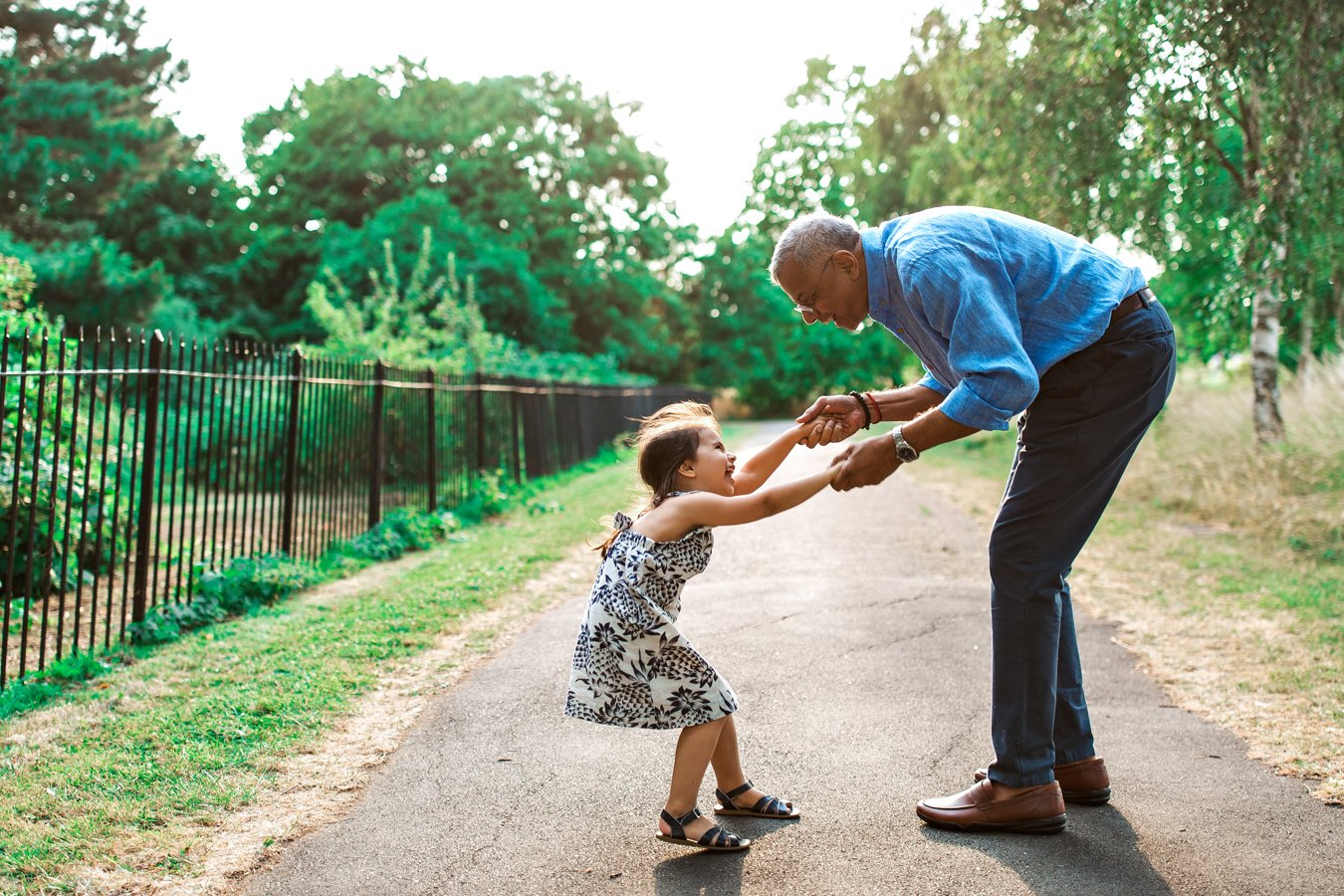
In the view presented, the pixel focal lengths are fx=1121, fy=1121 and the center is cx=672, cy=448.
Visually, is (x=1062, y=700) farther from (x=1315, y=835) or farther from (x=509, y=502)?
(x=509, y=502)

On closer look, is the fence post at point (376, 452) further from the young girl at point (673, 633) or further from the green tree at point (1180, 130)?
the green tree at point (1180, 130)

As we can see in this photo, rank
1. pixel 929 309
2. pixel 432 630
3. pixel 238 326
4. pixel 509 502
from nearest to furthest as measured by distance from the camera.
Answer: pixel 929 309
pixel 432 630
pixel 509 502
pixel 238 326

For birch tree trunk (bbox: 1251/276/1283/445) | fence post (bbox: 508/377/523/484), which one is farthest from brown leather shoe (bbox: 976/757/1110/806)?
fence post (bbox: 508/377/523/484)

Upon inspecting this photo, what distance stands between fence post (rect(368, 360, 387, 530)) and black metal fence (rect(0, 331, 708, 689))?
2 cm

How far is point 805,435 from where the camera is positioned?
375cm

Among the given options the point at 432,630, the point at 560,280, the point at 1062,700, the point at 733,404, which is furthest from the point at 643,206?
the point at 1062,700

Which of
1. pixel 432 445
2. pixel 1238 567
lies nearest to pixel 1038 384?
pixel 1238 567

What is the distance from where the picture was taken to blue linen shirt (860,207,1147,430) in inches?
125

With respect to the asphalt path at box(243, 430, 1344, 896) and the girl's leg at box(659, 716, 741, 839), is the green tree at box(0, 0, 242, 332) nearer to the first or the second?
the asphalt path at box(243, 430, 1344, 896)

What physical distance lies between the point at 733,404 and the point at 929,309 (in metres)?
48.8

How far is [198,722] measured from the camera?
4602 millimetres

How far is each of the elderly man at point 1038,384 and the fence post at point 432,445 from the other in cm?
829

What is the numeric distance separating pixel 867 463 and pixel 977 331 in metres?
0.51

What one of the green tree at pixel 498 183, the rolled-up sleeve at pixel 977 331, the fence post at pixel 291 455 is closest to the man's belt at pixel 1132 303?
the rolled-up sleeve at pixel 977 331
